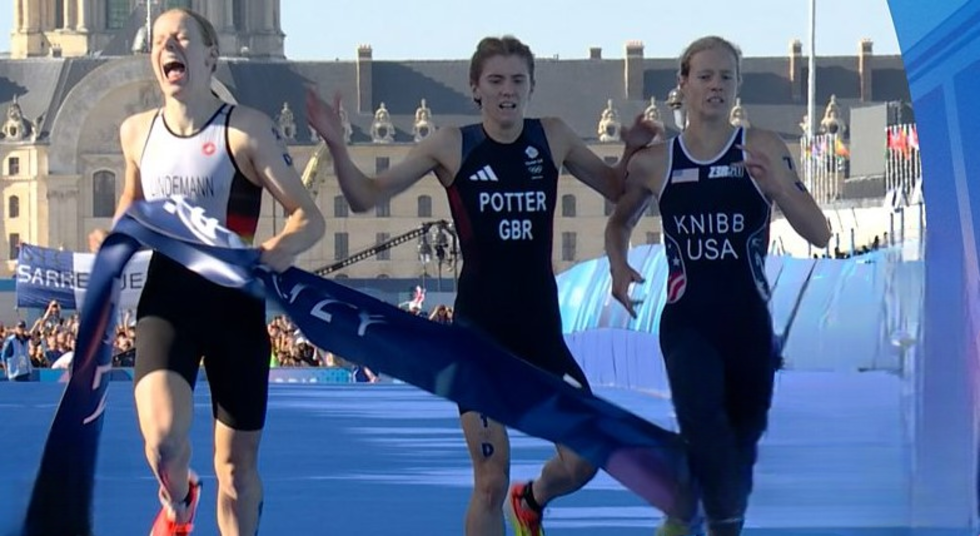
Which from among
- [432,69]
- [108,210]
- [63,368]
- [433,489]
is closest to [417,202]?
[432,69]

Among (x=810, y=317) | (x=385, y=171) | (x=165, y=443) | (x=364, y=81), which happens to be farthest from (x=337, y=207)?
(x=165, y=443)

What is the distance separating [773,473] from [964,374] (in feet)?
2.33

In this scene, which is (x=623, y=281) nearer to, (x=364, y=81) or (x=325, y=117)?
(x=325, y=117)

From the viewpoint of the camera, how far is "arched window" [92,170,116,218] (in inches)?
5960

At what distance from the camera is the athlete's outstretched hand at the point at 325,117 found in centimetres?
832

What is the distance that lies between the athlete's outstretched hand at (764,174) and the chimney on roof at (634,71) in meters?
144

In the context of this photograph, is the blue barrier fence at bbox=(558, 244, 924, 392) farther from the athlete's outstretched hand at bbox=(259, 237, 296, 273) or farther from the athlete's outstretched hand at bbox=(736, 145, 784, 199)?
the athlete's outstretched hand at bbox=(259, 237, 296, 273)

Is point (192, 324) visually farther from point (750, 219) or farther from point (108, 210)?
point (108, 210)

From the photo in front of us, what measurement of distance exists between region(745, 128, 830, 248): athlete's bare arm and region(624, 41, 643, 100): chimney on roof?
144 metres

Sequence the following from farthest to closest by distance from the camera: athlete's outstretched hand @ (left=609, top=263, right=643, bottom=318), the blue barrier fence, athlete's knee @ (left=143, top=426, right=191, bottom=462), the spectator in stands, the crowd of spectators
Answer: the crowd of spectators
the spectator in stands
the blue barrier fence
athlete's outstretched hand @ (left=609, top=263, right=643, bottom=318)
athlete's knee @ (left=143, top=426, right=191, bottom=462)

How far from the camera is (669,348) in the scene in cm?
857

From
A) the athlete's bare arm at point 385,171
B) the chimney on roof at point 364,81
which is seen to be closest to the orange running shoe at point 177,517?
the athlete's bare arm at point 385,171

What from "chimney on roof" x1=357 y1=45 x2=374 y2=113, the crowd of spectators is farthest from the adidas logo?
"chimney on roof" x1=357 y1=45 x2=374 y2=113

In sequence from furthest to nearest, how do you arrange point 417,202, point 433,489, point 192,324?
1. point 417,202
2. point 433,489
3. point 192,324
